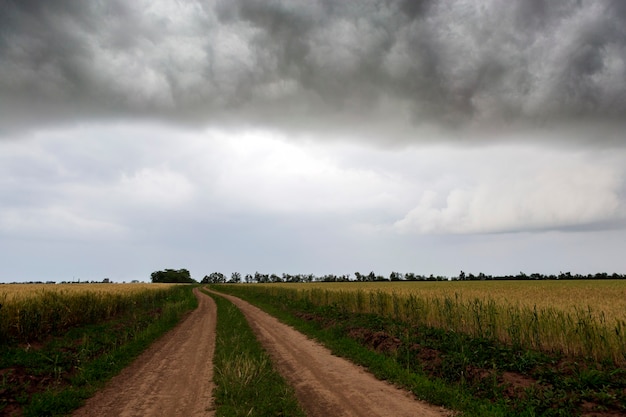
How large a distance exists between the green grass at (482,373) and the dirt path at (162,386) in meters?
5.41

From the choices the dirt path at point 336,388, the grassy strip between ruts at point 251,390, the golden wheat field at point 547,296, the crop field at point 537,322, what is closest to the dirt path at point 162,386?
the grassy strip between ruts at point 251,390

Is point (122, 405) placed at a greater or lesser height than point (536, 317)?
lesser

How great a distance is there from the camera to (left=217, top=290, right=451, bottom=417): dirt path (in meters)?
7.96

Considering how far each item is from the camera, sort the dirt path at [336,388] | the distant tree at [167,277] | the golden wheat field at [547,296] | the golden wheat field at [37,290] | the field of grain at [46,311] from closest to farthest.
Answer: the dirt path at [336,388]
the golden wheat field at [547,296]
the field of grain at [46,311]
the golden wheat field at [37,290]
the distant tree at [167,277]

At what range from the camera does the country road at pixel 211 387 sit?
8.05 m

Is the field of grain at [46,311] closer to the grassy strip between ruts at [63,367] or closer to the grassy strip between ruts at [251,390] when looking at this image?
the grassy strip between ruts at [63,367]

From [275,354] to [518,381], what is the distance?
836 centimetres

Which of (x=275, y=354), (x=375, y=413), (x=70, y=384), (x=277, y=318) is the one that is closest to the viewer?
(x=375, y=413)

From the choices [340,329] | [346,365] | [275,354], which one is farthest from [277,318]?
[346,365]

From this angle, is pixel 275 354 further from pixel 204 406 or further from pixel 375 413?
pixel 375 413

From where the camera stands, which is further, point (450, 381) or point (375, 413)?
point (450, 381)

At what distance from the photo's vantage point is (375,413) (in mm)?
7805

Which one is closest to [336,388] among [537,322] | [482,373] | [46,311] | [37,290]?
[482,373]

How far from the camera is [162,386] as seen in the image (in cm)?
987
